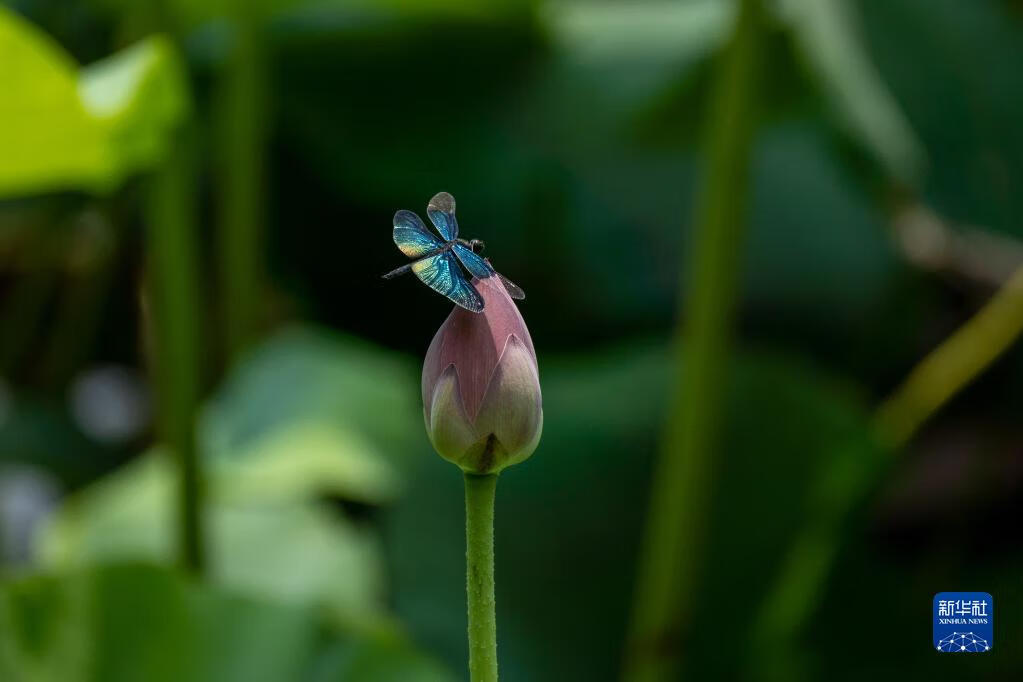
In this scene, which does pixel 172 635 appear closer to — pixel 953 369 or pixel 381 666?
pixel 381 666

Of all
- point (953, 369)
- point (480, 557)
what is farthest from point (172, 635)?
point (953, 369)

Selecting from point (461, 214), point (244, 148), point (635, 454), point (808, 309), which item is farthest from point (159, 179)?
point (808, 309)

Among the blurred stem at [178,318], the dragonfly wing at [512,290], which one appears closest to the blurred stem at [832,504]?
the blurred stem at [178,318]

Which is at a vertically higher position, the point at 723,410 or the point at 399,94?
the point at 399,94

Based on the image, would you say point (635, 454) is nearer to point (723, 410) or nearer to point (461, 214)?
point (723, 410)

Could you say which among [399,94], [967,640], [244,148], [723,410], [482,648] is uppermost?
[399,94]
